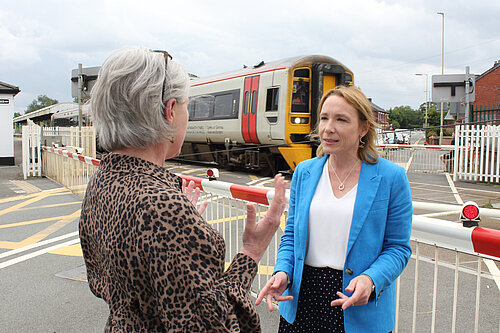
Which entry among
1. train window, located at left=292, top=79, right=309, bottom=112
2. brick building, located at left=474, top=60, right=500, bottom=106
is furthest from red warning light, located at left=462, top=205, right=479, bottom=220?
brick building, located at left=474, top=60, right=500, bottom=106

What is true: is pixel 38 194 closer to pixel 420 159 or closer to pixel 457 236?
pixel 457 236

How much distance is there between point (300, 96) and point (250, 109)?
75.0 inches

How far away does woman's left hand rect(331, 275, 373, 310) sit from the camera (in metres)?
1.74

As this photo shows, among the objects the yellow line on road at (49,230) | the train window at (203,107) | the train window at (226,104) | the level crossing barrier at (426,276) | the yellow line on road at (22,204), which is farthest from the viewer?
the train window at (203,107)

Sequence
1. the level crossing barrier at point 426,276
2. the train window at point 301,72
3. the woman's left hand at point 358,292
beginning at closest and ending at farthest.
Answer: the woman's left hand at point 358,292
the level crossing barrier at point 426,276
the train window at point 301,72

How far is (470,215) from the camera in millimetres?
1999

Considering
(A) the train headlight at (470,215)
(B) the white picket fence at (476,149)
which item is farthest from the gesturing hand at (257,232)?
(B) the white picket fence at (476,149)

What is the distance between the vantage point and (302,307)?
2062 mm

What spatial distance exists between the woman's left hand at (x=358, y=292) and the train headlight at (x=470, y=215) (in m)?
0.58

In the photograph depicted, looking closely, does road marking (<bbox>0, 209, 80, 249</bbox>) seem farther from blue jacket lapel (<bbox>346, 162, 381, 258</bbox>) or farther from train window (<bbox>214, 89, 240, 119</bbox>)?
train window (<bbox>214, 89, 240, 119</bbox>)

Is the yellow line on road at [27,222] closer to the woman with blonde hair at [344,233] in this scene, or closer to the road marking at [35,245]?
the road marking at [35,245]

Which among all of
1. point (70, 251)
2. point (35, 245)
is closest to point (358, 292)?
point (70, 251)

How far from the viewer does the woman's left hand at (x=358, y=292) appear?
1741 mm

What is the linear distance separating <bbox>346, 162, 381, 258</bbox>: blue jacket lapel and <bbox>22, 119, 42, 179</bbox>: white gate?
13.7m
